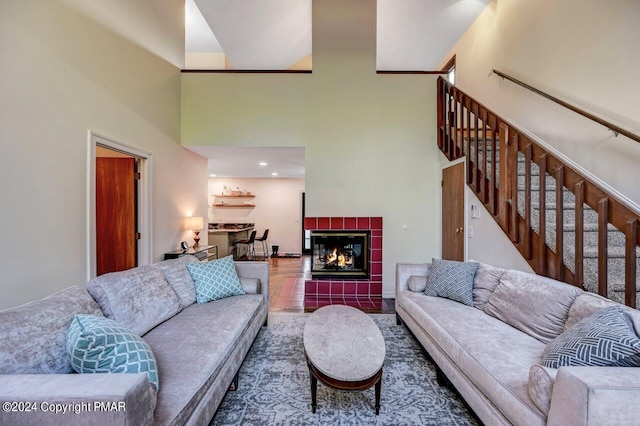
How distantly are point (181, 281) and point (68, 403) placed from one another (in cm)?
167

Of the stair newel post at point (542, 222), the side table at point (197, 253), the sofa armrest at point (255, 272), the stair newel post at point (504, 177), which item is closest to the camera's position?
the stair newel post at point (542, 222)

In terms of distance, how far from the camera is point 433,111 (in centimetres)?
447

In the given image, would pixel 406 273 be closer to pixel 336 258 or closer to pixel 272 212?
pixel 336 258

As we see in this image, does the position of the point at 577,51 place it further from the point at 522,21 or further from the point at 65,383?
the point at 65,383

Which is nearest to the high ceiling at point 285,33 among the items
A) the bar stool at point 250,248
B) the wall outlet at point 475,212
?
the bar stool at point 250,248

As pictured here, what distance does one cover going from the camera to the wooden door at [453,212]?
12.3 ft

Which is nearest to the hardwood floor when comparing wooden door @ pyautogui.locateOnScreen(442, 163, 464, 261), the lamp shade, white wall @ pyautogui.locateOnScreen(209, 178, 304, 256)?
wooden door @ pyautogui.locateOnScreen(442, 163, 464, 261)

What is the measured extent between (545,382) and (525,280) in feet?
3.82

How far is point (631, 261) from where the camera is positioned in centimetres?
179

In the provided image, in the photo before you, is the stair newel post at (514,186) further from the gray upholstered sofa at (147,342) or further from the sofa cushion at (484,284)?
the gray upholstered sofa at (147,342)

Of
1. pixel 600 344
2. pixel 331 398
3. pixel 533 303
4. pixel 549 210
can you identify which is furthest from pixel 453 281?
pixel 331 398

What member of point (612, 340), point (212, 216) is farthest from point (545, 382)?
point (212, 216)

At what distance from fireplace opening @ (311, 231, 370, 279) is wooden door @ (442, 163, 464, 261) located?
45.5 inches

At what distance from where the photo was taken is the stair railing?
189 centimetres
